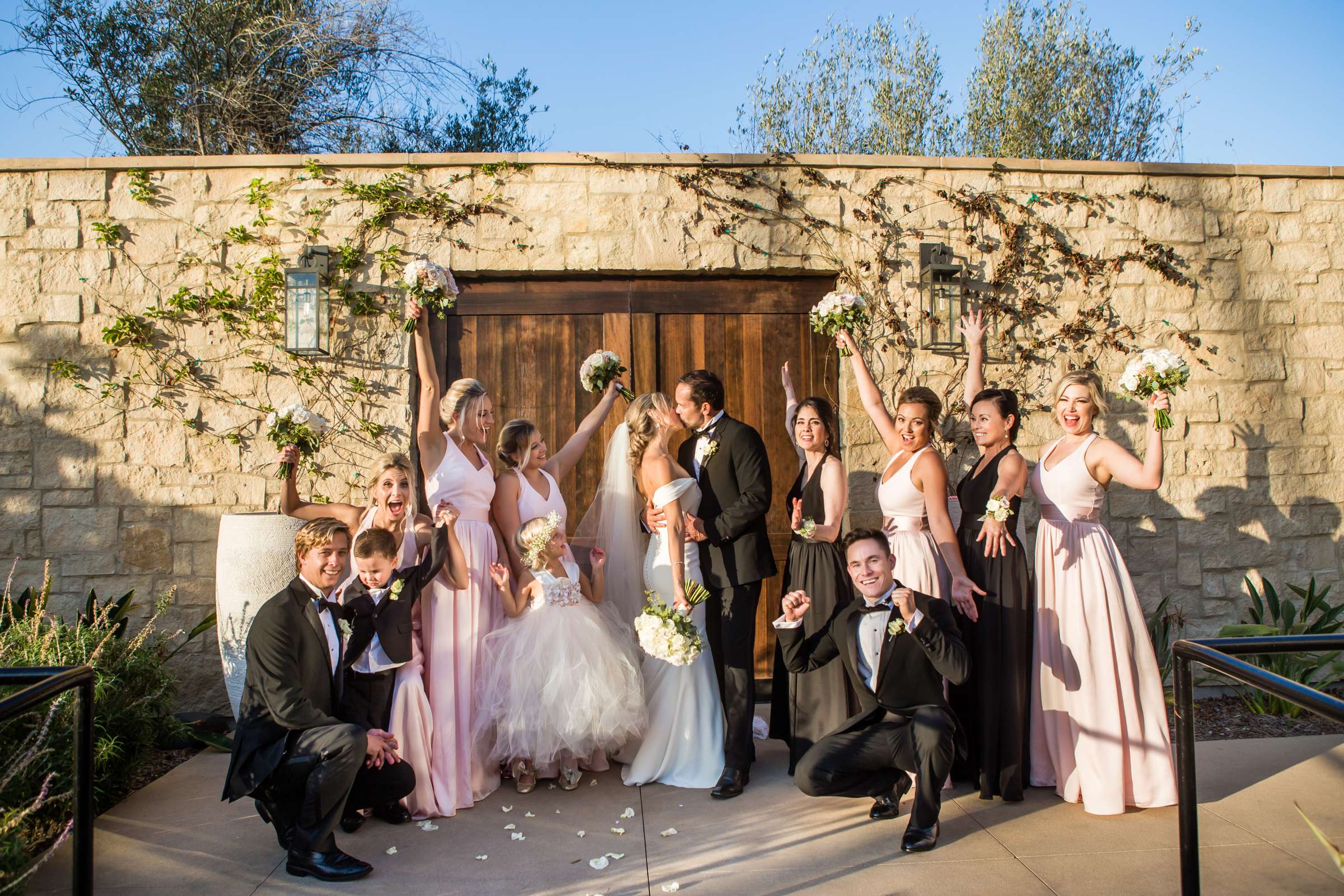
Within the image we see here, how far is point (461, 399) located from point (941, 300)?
127 inches

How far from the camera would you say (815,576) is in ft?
13.9

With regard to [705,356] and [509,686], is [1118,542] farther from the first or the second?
[509,686]

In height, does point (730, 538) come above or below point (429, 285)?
below

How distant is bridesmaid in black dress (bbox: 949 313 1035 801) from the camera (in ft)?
13.1

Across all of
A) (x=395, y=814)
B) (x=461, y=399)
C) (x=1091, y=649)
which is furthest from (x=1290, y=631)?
(x=395, y=814)

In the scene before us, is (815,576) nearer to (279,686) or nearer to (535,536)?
(535,536)

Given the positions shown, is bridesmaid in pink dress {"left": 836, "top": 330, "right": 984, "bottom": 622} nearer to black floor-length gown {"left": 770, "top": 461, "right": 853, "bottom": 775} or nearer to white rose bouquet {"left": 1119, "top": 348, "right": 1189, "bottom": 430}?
black floor-length gown {"left": 770, "top": 461, "right": 853, "bottom": 775}

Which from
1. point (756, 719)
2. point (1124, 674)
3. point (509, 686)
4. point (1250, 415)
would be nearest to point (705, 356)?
point (756, 719)

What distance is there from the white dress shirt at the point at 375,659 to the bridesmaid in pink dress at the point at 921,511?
2255 millimetres

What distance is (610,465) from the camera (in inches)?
181

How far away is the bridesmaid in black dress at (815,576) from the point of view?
162 inches

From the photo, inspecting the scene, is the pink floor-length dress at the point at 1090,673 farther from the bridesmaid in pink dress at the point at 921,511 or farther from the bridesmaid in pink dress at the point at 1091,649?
the bridesmaid in pink dress at the point at 921,511

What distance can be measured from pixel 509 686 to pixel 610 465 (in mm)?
1221

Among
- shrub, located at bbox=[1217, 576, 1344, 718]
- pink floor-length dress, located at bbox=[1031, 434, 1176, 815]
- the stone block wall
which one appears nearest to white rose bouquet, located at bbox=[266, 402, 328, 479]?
the stone block wall
